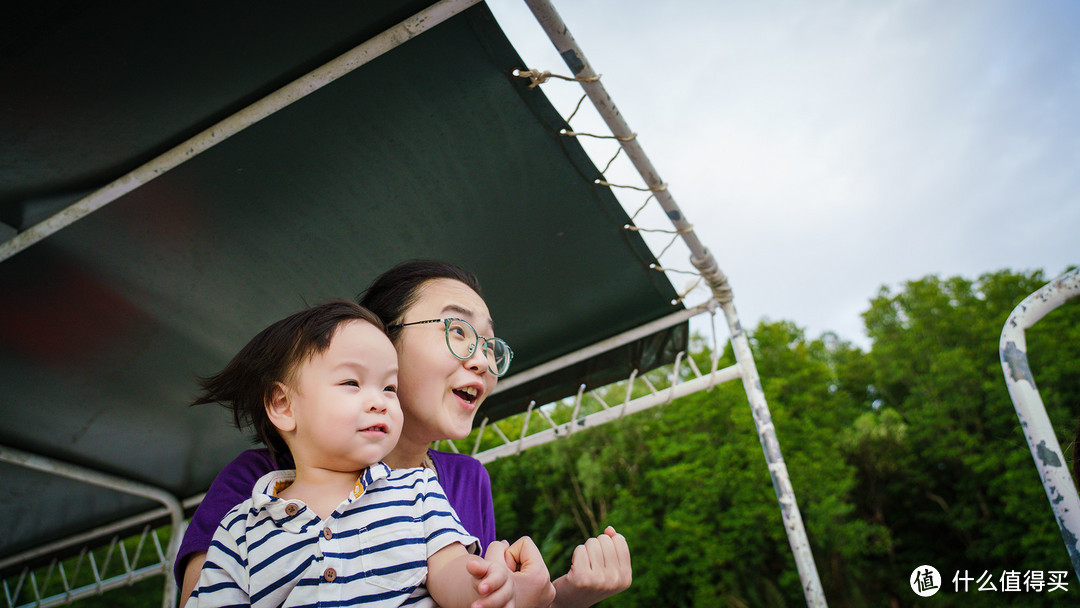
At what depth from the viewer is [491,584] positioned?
2.74ft

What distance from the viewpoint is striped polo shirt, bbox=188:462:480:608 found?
914 mm

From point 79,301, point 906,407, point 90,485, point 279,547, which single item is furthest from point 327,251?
point 906,407

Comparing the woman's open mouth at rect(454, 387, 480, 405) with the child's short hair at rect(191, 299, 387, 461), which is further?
the woman's open mouth at rect(454, 387, 480, 405)

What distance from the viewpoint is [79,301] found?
2.58m

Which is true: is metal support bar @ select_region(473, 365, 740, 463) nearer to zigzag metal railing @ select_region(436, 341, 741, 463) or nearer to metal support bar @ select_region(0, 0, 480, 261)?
zigzag metal railing @ select_region(436, 341, 741, 463)

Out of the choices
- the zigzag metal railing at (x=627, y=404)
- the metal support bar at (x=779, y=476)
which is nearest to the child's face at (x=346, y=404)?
the metal support bar at (x=779, y=476)

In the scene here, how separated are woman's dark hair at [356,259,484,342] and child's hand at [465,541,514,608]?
0.69 m

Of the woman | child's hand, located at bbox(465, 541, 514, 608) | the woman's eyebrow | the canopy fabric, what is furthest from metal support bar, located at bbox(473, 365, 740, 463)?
child's hand, located at bbox(465, 541, 514, 608)

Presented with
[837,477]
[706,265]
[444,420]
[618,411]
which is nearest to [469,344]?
[444,420]

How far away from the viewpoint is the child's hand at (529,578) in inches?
35.6

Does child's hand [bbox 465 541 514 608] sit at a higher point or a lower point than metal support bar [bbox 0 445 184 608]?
lower

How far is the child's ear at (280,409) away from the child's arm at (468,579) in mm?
351

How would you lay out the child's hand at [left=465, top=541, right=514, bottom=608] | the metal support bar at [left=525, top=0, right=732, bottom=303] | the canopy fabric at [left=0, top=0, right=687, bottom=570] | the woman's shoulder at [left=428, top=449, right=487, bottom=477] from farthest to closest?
the metal support bar at [left=525, top=0, right=732, bottom=303] < the canopy fabric at [left=0, top=0, right=687, bottom=570] < the woman's shoulder at [left=428, top=449, right=487, bottom=477] < the child's hand at [left=465, top=541, right=514, bottom=608]

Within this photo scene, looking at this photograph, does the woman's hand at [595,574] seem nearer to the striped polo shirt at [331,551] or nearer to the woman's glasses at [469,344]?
the striped polo shirt at [331,551]
